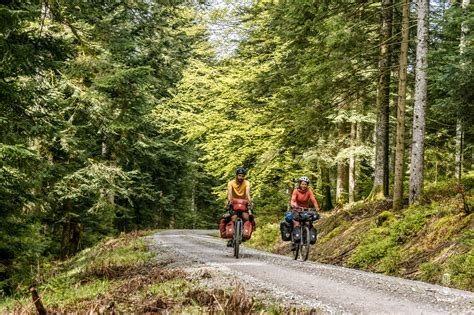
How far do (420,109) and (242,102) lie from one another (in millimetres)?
10043

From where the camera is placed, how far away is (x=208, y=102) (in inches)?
908

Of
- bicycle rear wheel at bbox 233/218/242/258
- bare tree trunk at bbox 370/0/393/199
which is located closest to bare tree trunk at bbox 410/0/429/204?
bare tree trunk at bbox 370/0/393/199

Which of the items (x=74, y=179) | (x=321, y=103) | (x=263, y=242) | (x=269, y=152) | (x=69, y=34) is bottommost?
(x=263, y=242)

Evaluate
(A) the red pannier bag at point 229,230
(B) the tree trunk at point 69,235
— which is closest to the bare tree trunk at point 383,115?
(A) the red pannier bag at point 229,230

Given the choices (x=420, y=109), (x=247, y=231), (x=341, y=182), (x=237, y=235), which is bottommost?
(x=237, y=235)

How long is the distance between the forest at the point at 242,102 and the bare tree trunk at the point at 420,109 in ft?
0.12

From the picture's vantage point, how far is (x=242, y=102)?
2198 cm

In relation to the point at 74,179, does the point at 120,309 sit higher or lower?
lower

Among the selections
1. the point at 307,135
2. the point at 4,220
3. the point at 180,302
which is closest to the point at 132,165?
the point at 307,135

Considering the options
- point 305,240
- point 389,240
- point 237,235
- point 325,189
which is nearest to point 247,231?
point 237,235

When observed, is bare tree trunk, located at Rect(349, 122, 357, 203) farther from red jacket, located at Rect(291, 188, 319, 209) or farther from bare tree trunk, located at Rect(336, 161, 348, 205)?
red jacket, located at Rect(291, 188, 319, 209)

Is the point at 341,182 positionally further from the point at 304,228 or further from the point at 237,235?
the point at 237,235

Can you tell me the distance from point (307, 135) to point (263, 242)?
613 cm

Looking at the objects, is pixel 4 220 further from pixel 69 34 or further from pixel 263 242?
pixel 263 242
